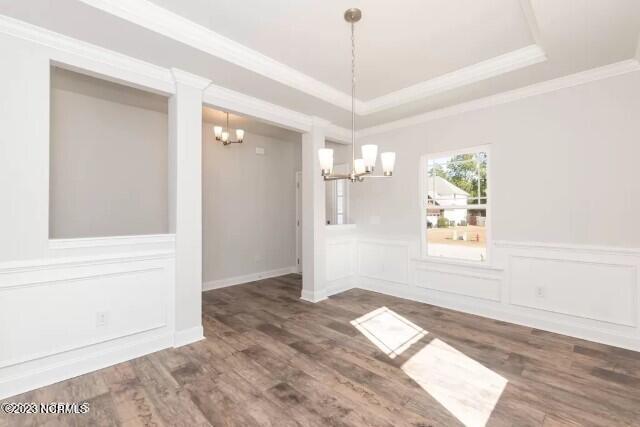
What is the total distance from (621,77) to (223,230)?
5600mm

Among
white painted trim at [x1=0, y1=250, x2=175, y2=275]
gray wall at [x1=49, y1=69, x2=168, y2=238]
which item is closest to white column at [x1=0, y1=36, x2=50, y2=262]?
white painted trim at [x1=0, y1=250, x2=175, y2=275]

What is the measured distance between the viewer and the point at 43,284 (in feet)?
7.66

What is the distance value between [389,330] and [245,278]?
123 inches

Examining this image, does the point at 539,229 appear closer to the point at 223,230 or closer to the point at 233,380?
the point at 233,380

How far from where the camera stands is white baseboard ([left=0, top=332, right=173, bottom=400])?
220 centimetres

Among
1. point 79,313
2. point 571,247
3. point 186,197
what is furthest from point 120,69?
point 571,247

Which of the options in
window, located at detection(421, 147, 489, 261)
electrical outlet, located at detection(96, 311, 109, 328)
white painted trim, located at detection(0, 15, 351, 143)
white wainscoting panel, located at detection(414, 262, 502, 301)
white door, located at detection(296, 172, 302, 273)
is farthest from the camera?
white door, located at detection(296, 172, 302, 273)

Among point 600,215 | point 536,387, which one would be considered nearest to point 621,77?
point 600,215

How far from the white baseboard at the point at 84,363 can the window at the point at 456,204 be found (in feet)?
12.0

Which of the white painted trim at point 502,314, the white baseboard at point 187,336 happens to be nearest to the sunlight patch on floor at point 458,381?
the white painted trim at point 502,314

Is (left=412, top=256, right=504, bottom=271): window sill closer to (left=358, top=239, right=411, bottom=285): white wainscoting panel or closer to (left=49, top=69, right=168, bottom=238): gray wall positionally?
(left=358, top=239, right=411, bottom=285): white wainscoting panel

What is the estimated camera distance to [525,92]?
3.50 m

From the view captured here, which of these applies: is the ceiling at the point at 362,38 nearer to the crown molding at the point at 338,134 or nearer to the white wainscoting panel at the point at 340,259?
the crown molding at the point at 338,134

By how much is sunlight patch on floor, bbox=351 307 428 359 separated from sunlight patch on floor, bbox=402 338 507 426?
0.22 meters
